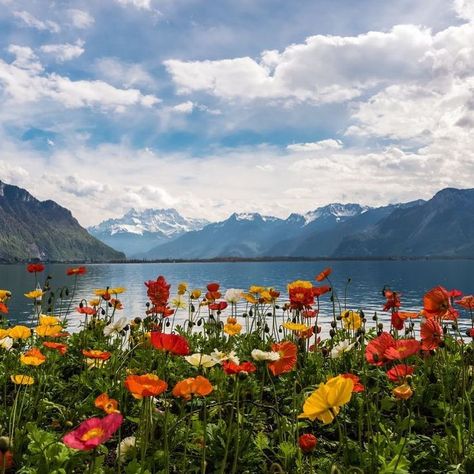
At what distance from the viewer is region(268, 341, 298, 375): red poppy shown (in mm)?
3660

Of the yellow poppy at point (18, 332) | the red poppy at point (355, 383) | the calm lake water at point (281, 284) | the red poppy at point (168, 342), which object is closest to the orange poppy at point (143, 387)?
the red poppy at point (168, 342)

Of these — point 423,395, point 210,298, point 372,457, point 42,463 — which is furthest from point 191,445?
point 210,298

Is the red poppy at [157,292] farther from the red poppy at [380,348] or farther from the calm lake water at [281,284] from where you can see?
the calm lake water at [281,284]

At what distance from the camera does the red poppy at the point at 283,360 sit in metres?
3.66

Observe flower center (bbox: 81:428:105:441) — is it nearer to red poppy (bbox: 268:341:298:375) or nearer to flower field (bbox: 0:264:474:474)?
flower field (bbox: 0:264:474:474)

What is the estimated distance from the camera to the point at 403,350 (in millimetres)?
3293

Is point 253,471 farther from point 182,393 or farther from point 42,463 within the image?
point 42,463

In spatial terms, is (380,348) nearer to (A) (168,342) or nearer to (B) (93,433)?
(A) (168,342)

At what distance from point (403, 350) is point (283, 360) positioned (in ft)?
3.07

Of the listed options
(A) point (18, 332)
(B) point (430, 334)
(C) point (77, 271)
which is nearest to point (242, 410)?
(B) point (430, 334)

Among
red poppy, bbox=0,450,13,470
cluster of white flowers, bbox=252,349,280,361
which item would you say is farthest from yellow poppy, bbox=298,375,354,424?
red poppy, bbox=0,450,13,470

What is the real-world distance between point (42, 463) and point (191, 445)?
1.13m

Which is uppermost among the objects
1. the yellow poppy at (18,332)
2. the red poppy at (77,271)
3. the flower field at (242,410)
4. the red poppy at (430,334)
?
the red poppy at (77,271)

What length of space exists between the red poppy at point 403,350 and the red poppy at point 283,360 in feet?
2.55
